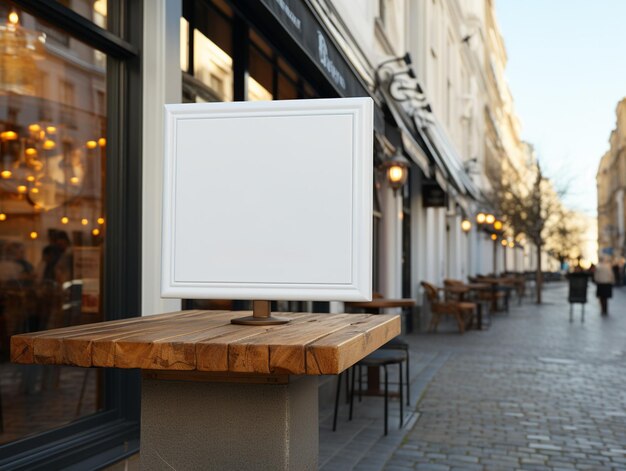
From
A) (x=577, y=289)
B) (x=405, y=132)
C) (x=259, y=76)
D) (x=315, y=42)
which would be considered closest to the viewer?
(x=315, y=42)

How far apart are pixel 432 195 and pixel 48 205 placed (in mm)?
13348

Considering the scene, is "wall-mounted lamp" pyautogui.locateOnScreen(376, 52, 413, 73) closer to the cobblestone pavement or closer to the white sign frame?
the cobblestone pavement

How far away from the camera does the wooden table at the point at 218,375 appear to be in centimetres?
191

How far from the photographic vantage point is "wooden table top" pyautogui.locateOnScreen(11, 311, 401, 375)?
6.17 feet

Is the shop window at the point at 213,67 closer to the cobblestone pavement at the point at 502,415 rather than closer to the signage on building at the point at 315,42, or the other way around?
the signage on building at the point at 315,42

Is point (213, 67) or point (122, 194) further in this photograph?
point (213, 67)

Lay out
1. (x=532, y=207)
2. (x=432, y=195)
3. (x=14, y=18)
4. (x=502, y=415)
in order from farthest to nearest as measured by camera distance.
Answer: (x=532, y=207) < (x=432, y=195) < (x=502, y=415) < (x=14, y=18)

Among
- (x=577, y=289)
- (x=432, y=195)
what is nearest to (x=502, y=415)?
(x=432, y=195)

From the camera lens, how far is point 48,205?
3.73 m

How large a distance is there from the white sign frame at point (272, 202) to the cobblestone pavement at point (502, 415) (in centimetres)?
302

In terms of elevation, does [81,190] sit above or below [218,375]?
above

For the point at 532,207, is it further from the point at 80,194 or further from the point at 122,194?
the point at 80,194

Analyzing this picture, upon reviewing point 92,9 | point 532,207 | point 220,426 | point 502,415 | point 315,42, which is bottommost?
point 502,415

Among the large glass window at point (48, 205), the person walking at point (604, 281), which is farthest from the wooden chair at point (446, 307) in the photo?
the large glass window at point (48, 205)
